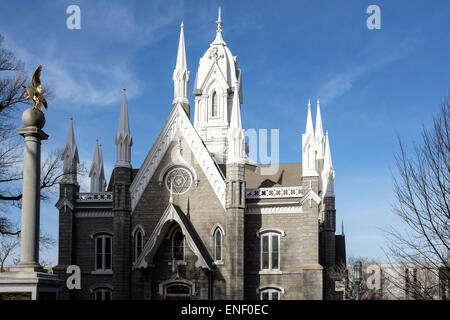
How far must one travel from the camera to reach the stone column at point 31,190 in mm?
20047

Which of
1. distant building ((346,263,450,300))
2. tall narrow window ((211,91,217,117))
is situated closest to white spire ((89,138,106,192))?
tall narrow window ((211,91,217,117))

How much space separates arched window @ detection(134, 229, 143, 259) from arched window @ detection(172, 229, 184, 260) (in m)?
2.06

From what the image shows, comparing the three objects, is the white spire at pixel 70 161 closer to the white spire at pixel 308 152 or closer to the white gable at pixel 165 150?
the white gable at pixel 165 150

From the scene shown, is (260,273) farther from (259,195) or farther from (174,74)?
(174,74)

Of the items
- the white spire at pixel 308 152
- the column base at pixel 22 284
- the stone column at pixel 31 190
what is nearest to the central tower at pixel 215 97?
the white spire at pixel 308 152

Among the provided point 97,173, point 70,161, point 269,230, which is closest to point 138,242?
point 70,161

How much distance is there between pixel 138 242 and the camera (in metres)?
35.4

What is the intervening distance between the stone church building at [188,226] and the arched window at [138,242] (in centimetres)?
6

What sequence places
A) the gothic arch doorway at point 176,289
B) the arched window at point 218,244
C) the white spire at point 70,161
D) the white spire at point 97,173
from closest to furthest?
the gothic arch doorway at point 176,289
the arched window at point 218,244
the white spire at point 70,161
the white spire at point 97,173

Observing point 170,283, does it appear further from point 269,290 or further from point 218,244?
point 269,290

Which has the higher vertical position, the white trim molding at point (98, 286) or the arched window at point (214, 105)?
the arched window at point (214, 105)

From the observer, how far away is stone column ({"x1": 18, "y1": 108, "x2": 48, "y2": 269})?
A: 20047 mm

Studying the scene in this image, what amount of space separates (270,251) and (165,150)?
8.64 m

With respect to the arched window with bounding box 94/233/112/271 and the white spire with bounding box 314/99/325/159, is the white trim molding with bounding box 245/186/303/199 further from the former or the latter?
the arched window with bounding box 94/233/112/271
